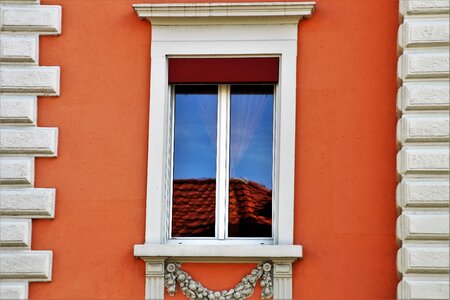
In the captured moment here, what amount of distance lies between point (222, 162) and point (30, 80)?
2.20 meters

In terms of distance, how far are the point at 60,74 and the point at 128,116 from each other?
2.80 ft

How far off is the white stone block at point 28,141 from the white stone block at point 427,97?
3.68m

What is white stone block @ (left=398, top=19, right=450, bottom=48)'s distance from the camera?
12.1 m

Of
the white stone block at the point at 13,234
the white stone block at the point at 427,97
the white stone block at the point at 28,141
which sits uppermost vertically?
the white stone block at the point at 427,97

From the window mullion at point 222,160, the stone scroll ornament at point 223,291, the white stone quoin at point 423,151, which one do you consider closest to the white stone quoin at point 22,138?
the stone scroll ornament at point 223,291

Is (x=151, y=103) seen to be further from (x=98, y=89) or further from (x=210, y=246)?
(x=210, y=246)

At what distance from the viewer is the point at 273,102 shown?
12.8 m

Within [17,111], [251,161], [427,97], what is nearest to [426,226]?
[427,97]

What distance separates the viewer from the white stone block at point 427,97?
11938 mm

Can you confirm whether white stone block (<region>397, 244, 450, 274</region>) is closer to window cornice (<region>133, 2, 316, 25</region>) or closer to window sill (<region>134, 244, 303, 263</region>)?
window sill (<region>134, 244, 303, 263</region>)

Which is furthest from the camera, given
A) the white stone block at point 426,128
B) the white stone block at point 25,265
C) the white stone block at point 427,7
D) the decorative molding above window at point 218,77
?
the decorative molding above window at point 218,77

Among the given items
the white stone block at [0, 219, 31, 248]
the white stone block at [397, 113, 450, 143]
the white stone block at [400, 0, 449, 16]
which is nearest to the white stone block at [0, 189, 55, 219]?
the white stone block at [0, 219, 31, 248]

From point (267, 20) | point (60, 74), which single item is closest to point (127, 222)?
point (60, 74)

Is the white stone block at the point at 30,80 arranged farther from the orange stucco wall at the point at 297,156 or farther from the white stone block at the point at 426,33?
the white stone block at the point at 426,33
